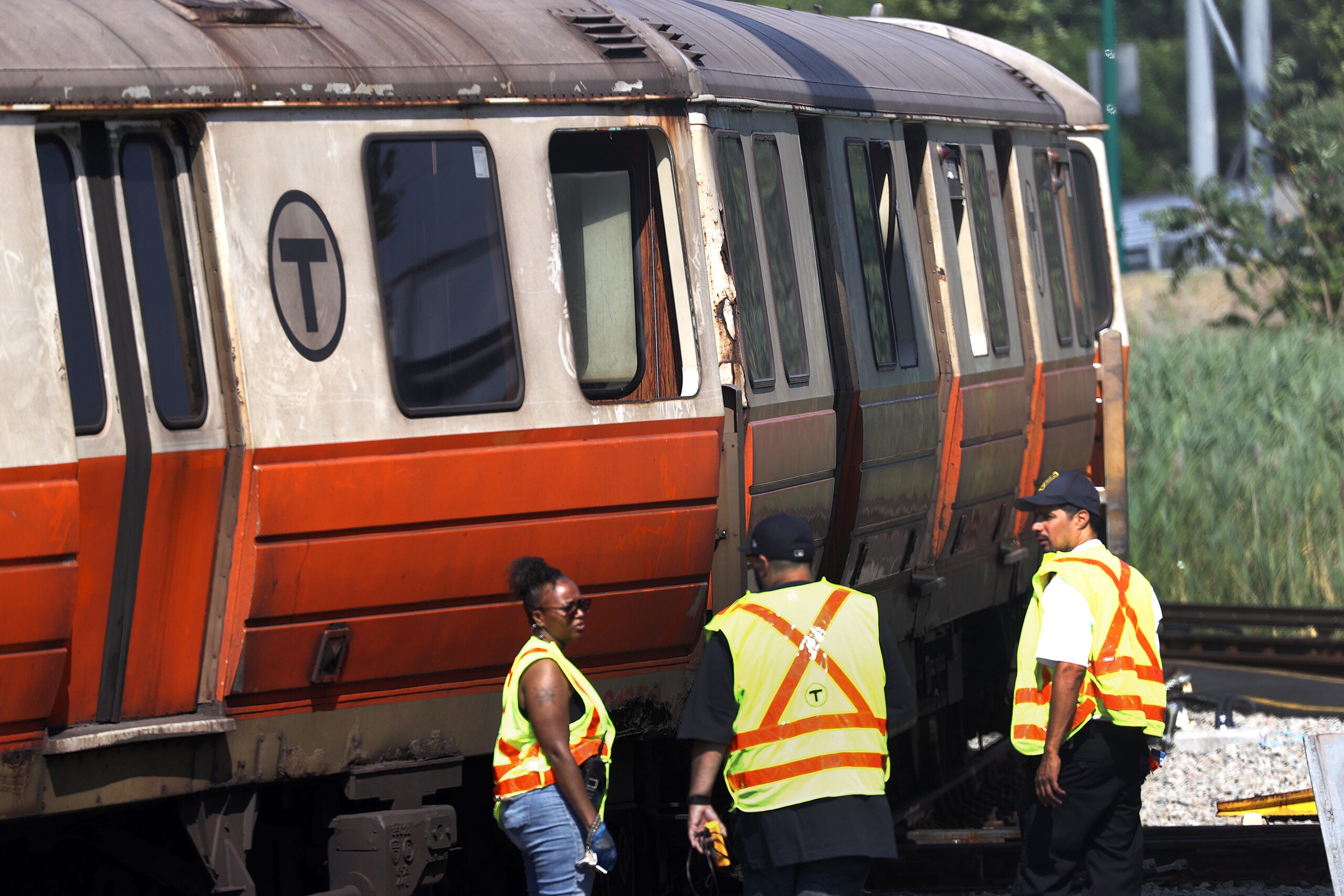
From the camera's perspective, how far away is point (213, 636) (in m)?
6.18

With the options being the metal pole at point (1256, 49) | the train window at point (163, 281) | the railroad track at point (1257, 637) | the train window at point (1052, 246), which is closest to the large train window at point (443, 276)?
the train window at point (163, 281)

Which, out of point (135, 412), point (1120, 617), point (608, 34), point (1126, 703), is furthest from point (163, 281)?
point (1126, 703)

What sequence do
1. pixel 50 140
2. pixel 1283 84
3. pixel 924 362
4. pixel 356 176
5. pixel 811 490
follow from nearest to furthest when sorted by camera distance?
pixel 50 140
pixel 356 176
pixel 811 490
pixel 924 362
pixel 1283 84

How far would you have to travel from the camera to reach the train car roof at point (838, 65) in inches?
300

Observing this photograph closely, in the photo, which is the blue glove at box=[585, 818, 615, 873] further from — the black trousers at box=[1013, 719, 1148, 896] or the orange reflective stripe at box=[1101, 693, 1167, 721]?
the orange reflective stripe at box=[1101, 693, 1167, 721]

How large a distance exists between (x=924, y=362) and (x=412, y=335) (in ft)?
11.0

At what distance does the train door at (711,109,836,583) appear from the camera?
23.9ft

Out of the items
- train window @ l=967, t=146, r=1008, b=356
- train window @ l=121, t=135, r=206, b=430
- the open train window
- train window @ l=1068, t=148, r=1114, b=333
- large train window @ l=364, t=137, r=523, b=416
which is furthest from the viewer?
train window @ l=1068, t=148, r=1114, b=333

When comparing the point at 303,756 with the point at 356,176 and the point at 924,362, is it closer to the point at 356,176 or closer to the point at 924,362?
the point at 356,176

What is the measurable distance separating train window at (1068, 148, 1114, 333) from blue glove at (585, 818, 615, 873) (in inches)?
287

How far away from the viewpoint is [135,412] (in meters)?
5.93

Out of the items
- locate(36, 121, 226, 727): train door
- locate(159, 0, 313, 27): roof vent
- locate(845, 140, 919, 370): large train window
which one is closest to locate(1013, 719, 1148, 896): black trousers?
locate(845, 140, 919, 370): large train window

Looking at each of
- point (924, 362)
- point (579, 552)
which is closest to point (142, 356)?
point (579, 552)

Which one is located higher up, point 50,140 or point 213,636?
point 50,140
